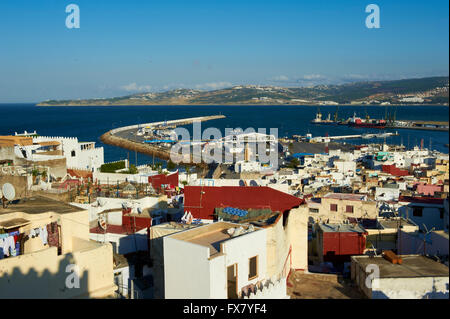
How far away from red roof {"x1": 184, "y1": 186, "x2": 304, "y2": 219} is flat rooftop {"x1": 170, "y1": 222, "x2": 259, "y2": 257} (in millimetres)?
1355

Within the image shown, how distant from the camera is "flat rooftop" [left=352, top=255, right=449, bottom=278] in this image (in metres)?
5.12

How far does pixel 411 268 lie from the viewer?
17.7ft

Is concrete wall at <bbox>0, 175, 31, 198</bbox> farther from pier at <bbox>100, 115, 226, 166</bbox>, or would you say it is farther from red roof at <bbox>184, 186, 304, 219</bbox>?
pier at <bbox>100, 115, 226, 166</bbox>

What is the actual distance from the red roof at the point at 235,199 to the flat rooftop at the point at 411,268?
5.24 ft

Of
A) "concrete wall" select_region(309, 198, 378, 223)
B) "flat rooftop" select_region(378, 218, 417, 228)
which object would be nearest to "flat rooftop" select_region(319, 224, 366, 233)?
"flat rooftop" select_region(378, 218, 417, 228)

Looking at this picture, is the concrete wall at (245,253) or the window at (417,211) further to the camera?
the window at (417,211)

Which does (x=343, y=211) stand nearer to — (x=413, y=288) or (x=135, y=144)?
(x=413, y=288)

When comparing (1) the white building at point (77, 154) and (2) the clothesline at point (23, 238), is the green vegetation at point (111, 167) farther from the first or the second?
(2) the clothesline at point (23, 238)

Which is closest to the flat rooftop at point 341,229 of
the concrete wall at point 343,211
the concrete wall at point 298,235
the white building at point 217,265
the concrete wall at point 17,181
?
the concrete wall at point 298,235

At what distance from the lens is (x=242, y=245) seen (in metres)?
4.90

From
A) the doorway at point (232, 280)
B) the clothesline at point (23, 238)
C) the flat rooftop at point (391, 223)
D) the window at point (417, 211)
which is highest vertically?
the clothesline at point (23, 238)

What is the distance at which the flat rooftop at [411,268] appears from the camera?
5117mm

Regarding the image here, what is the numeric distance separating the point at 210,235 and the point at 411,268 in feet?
7.73
